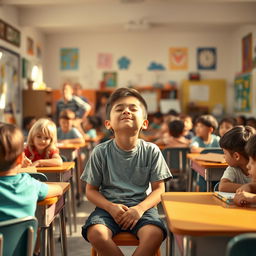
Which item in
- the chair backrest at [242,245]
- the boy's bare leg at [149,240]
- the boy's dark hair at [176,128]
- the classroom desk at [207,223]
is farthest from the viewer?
the boy's dark hair at [176,128]

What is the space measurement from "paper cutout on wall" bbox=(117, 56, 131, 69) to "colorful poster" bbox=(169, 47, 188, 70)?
109 cm

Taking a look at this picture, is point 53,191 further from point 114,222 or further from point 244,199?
point 244,199

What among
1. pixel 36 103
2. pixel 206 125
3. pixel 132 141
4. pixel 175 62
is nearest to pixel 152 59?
pixel 175 62

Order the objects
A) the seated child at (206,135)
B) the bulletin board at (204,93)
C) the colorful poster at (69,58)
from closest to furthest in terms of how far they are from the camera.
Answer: the seated child at (206,135) → the bulletin board at (204,93) → the colorful poster at (69,58)

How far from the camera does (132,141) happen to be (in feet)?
6.04

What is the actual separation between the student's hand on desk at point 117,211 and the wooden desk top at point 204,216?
0.20 m

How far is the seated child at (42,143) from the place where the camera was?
2.67 meters

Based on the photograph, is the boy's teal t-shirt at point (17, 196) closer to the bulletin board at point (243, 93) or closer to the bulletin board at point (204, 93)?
the bulletin board at point (243, 93)

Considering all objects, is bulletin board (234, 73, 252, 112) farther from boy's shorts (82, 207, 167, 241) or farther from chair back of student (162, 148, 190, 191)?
boy's shorts (82, 207, 167, 241)

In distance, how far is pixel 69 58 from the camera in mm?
9422

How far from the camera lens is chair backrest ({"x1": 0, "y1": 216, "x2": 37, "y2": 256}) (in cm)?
117

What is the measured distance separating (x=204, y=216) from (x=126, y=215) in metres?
0.46

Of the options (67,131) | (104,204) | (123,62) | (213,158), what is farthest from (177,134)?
(123,62)

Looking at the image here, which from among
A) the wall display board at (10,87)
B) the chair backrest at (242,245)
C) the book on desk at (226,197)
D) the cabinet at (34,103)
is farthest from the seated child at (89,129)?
the chair backrest at (242,245)
